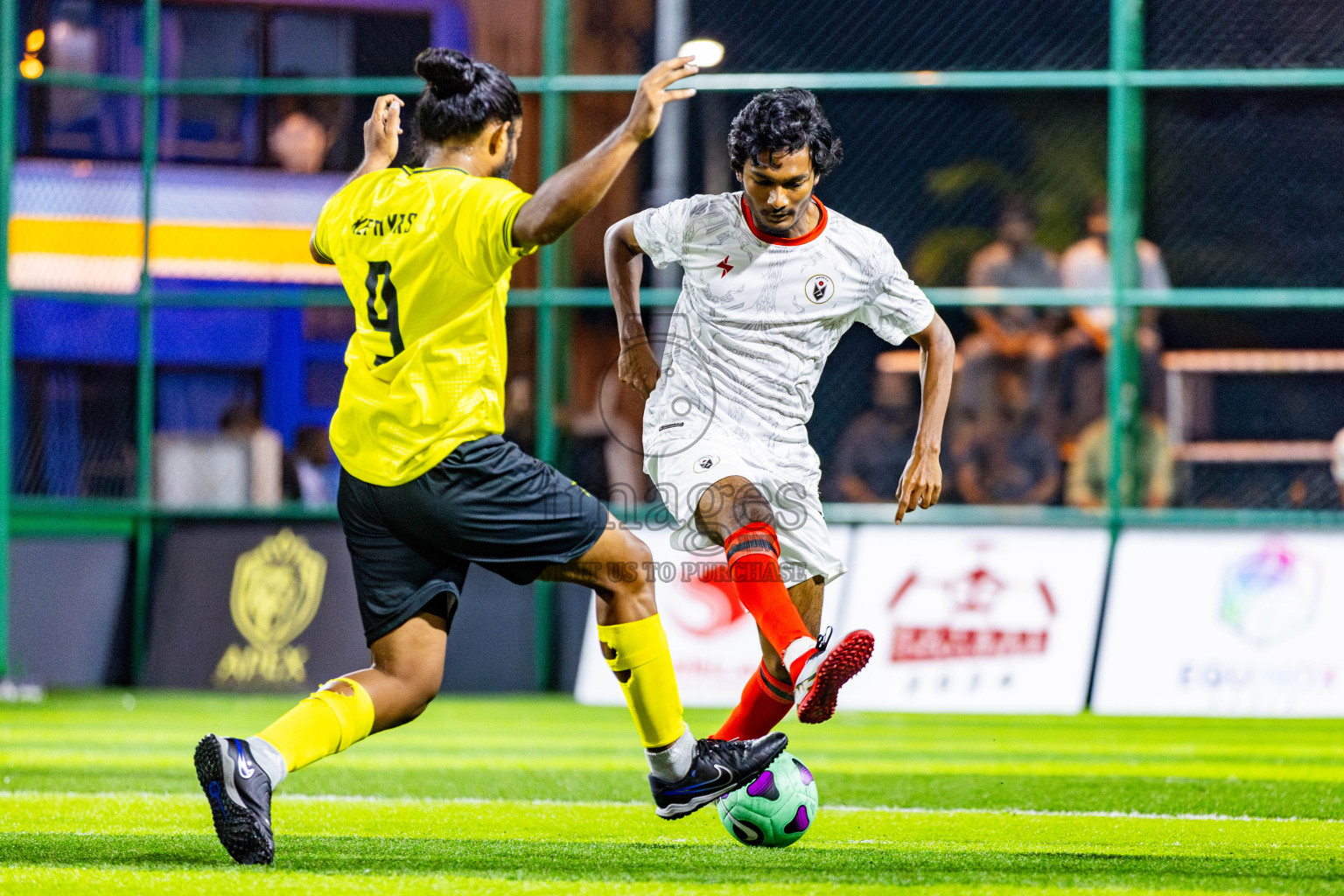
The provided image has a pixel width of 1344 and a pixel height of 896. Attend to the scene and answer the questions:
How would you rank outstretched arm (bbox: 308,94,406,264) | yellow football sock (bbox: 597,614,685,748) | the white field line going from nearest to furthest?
yellow football sock (bbox: 597,614,685,748) < outstretched arm (bbox: 308,94,406,264) < the white field line

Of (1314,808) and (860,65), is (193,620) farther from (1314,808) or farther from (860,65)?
(1314,808)

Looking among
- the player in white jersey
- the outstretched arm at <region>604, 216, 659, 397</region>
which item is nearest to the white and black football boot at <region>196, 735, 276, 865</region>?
the player in white jersey

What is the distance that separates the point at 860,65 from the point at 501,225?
25.9ft

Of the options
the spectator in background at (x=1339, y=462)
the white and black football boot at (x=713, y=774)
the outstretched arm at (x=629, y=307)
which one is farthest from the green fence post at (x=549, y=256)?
the white and black football boot at (x=713, y=774)

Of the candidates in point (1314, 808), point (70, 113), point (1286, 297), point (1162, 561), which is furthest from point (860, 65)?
point (1314, 808)

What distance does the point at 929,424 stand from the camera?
5160 mm

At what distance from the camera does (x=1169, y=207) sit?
1130 centimetres

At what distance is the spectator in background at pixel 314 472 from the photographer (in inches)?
451

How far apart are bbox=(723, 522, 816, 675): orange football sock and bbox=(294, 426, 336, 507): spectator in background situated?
6977 mm

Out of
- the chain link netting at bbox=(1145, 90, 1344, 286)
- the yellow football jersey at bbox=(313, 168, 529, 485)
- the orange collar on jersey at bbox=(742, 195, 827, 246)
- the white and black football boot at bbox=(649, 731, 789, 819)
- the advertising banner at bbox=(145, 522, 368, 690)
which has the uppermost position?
the chain link netting at bbox=(1145, 90, 1344, 286)

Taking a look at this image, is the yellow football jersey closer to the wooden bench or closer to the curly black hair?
the curly black hair

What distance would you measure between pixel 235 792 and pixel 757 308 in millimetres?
2074

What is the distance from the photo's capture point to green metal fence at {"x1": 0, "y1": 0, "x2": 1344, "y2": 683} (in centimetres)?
1053

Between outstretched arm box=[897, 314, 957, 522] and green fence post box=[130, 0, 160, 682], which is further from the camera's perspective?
green fence post box=[130, 0, 160, 682]
